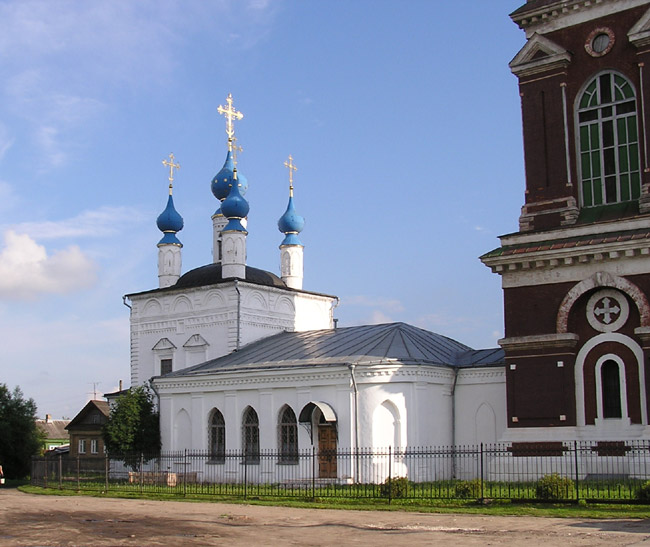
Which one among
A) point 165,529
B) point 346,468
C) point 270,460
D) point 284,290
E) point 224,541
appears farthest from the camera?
point 284,290

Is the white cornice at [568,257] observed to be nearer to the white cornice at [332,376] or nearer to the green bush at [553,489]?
the white cornice at [332,376]

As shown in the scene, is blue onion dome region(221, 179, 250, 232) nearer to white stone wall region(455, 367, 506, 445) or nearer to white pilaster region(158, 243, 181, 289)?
white pilaster region(158, 243, 181, 289)

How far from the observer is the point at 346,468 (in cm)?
2670

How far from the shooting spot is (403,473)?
2661cm

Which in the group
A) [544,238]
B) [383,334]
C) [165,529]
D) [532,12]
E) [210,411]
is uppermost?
[532,12]

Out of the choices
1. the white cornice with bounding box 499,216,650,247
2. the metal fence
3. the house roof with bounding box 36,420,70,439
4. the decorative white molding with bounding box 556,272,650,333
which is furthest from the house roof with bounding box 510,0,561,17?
the house roof with bounding box 36,420,70,439

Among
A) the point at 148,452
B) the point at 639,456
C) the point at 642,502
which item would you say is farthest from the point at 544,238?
the point at 148,452

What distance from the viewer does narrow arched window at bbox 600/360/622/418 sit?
23062 millimetres

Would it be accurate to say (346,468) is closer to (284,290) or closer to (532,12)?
(284,290)

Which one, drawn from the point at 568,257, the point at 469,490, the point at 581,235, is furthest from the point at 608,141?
the point at 469,490

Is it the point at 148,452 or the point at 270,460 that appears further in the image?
the point at 148,452

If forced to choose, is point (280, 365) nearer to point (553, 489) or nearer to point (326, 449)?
point (326, 449)

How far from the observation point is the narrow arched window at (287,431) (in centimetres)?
2873

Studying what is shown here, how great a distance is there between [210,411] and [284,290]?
694cm
